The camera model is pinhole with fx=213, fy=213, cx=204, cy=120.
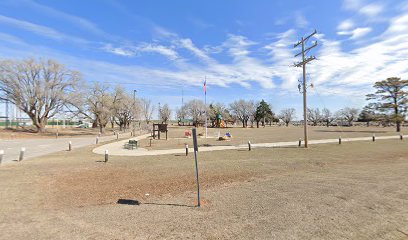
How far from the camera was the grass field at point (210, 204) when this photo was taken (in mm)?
4641

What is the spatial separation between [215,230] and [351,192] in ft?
17.0

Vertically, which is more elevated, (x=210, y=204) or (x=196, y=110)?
(x=196, y=110)

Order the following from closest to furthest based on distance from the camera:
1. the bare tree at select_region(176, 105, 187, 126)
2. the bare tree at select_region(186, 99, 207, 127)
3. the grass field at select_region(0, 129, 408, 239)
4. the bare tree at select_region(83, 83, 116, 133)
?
the grass field at select_region(0, 129, 408, 239), the bare tree at select_region(83, 83, 116, 133), the bare tree at select_region(186, 99, 207, 127), the bare tree at select_region(176, 105, 187, 126)

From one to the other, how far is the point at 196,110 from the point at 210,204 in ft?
295

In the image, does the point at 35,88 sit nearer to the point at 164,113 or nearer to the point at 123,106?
the point at 123,106

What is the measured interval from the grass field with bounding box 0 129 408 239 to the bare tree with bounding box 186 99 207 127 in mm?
83051

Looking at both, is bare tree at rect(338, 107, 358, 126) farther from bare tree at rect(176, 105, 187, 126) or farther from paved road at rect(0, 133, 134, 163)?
paved road at rect(0, 133, 134, 163)

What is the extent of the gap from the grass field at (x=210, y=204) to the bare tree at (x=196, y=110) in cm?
8305

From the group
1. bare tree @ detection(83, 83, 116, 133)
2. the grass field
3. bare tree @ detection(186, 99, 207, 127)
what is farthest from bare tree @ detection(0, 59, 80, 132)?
bare tree @ detection(186, 99, 207, 127)

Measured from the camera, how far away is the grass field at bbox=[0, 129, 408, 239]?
4.64 metres

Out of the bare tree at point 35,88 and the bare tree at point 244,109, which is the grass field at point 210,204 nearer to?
the bare tree at point 35,88

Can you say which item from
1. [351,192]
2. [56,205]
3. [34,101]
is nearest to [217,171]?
[351,192]

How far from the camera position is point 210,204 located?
627 centimetres

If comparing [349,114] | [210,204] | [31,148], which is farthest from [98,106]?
[349,114]
